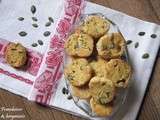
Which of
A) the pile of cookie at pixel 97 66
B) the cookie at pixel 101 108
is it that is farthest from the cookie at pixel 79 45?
the cookie at pixel 101 108

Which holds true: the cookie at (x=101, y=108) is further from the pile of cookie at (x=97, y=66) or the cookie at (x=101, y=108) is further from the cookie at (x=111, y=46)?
the cookie at (x=111, y=46)

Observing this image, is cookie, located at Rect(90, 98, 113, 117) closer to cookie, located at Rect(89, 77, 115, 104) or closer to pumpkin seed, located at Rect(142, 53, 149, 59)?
cookie, located at Rect(89, 77, 115, 104)

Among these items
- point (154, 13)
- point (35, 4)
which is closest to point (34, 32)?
point (35, 4)

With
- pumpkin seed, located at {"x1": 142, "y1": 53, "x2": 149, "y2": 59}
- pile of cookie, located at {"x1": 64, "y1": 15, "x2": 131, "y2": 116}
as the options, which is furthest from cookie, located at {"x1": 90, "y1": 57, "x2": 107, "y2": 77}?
pumpkin seed, located at {"x1": 142, "y1": 53, "x2": 149, "y2": 59}

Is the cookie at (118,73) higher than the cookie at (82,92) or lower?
higher

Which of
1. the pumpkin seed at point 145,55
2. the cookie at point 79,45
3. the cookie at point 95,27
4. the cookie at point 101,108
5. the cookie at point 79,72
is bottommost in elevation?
the cookie at point 101,108

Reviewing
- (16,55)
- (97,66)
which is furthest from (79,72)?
(16,55)
